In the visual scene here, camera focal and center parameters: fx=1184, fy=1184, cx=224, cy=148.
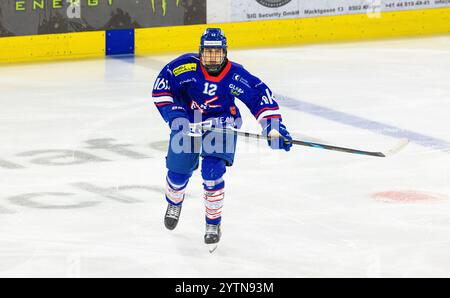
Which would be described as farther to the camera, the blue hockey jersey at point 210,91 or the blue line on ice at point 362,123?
the blue line on ice at point 362,123

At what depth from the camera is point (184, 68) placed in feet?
20.9

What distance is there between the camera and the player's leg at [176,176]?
6445 mm

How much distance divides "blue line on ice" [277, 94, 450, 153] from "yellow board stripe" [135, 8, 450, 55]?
8.88 feet

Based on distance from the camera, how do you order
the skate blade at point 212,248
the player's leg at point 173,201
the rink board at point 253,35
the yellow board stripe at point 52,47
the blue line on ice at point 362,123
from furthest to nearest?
the rink board at point 253,35
the yellow board stripe at point 52,47
the blue line on ice at point 362,123
the player's leg at point 173,201
the skate blade at point 212,248

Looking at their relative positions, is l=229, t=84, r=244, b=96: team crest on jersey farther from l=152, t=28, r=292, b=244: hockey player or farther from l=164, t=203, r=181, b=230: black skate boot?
l=164, t=203, r=181, b=230: black skate boot

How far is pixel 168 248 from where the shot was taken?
6480 millimetres

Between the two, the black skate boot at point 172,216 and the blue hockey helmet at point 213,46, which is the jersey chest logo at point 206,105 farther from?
the black skate boot at point 172,216

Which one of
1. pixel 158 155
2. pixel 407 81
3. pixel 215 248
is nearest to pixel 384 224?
pixel 215 248

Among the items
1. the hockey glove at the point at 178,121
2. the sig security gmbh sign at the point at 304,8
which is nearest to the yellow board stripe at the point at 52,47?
the sig security gmbh sign at the point at 304,8

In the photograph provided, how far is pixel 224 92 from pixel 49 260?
1.29 metres

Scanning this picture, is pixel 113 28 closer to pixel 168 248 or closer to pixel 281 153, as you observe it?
pixel 281 153

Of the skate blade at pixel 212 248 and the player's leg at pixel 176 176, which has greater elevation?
the player's leg at pixel 176 176

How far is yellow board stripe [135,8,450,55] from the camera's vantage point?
13453mm

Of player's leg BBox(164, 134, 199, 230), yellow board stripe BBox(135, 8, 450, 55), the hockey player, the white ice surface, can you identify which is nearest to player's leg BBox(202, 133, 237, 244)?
the hockey player
